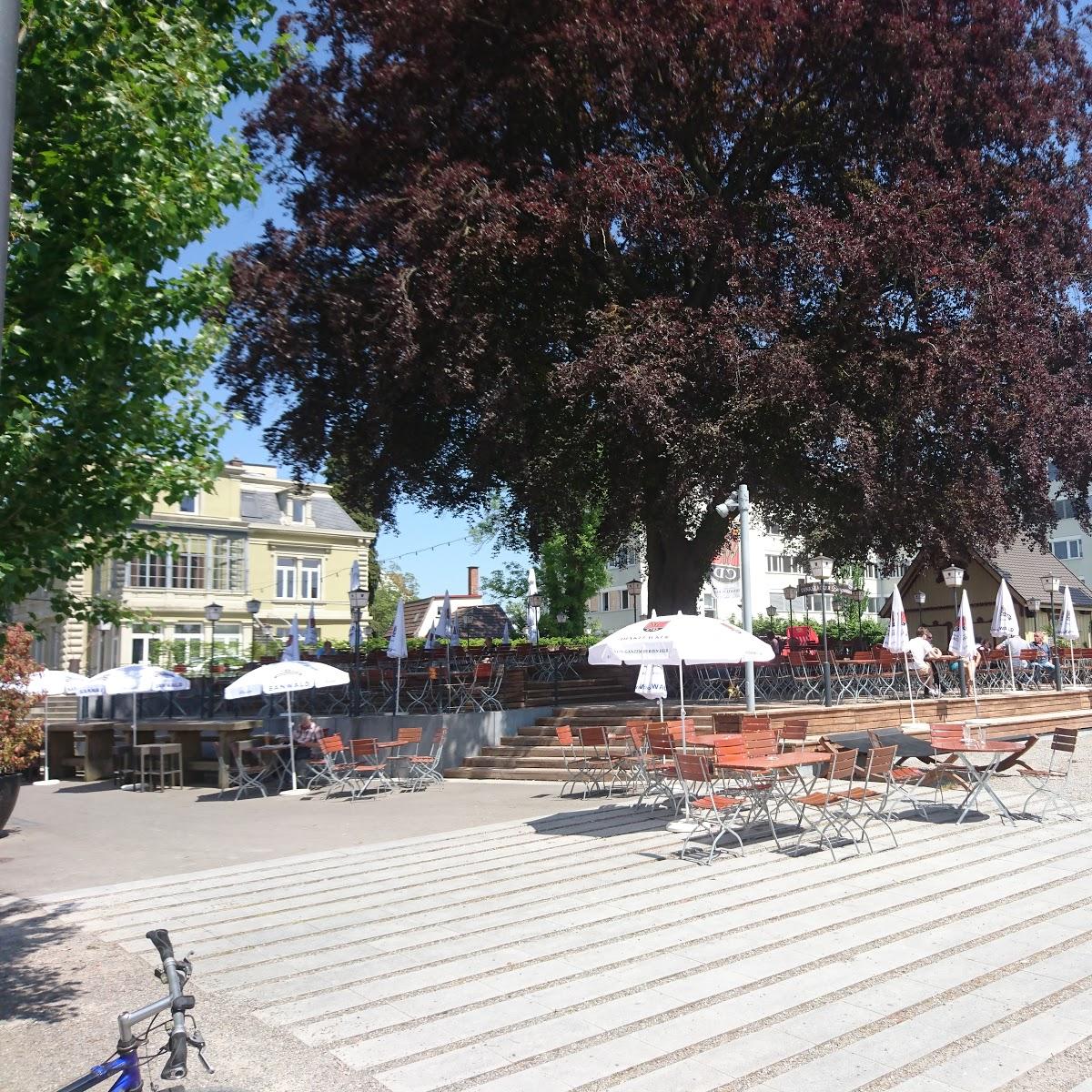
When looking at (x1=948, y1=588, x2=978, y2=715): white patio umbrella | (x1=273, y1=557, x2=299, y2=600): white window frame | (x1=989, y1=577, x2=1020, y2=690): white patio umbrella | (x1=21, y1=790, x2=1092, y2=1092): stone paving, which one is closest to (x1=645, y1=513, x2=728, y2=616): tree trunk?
(x1=948, y1=588, x2=978, y2=715): white patio umbrella

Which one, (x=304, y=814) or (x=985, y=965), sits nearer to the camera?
(x=985, y=965)

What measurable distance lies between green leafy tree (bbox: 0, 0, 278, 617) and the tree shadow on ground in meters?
2.20

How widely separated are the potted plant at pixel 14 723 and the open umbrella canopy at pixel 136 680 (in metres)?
4.47

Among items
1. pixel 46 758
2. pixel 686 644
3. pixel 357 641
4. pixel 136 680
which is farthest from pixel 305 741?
pixel 686 644

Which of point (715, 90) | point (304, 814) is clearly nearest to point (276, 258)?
point (715, 90)

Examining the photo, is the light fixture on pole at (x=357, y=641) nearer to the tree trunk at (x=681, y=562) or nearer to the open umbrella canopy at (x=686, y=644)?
the tree trunk at (x=681, y=562)

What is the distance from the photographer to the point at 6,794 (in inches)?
469

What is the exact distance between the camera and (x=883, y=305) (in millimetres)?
16484

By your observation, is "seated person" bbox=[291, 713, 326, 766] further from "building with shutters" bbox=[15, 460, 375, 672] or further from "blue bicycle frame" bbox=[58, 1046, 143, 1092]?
"building with shutters" bbox=[15, 460, 375, 672]

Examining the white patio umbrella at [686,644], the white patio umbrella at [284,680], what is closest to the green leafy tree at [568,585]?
the white patio umbrella at [284,680]

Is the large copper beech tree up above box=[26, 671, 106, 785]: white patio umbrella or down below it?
above

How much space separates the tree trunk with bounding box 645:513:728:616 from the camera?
2011 cm

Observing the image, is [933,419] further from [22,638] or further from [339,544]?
[339,544]

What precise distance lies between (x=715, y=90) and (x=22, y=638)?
1347 cm
